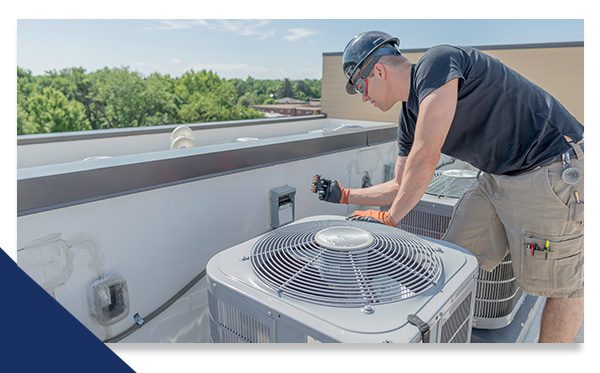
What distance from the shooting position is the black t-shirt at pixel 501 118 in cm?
128

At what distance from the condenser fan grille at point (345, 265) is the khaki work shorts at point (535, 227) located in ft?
1.55

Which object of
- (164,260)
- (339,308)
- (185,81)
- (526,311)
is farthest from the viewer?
(185,81)

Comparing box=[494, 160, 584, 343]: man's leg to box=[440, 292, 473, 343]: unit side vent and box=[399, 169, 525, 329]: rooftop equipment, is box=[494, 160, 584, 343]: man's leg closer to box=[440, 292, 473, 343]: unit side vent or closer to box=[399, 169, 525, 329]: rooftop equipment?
box=[399, 169, 525, 329]: rooftop equipment

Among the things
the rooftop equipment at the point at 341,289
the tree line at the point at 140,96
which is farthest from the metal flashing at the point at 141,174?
the tree line at the point at 140,96

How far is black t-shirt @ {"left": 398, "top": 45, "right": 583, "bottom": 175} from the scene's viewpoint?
1284 millimetres

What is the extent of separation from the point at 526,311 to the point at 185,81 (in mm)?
19999

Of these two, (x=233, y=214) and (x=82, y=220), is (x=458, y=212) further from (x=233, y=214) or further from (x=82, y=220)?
(x=82, y=220)

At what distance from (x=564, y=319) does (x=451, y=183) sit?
0.65 meters

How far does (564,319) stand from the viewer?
1.43m

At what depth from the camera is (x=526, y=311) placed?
184 centimetres

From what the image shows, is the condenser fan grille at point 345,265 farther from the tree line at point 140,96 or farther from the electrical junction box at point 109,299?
the tree line at point 140,96

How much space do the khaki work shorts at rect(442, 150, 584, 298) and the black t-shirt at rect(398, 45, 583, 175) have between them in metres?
0.07

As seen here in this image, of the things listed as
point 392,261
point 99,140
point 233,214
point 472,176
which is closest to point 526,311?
point 472,176

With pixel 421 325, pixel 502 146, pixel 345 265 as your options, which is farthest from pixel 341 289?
pixel 502 146
